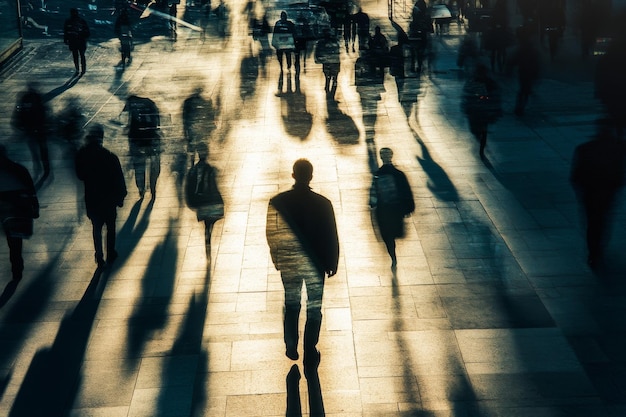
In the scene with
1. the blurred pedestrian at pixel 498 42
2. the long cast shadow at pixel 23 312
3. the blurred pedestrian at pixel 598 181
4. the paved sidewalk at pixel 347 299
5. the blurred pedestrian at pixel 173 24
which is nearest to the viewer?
the paved sidewalk at pixel 347 299

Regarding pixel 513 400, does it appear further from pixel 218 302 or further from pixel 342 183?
pixel 342 183

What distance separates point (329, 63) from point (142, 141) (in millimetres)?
7195

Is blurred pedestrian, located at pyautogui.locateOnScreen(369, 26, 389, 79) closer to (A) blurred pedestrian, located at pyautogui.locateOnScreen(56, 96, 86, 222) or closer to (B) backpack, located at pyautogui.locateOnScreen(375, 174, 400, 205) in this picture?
(A) blurred pedestrian, located at pyautogui.locateOnScreen(56, 96, 86, 222)

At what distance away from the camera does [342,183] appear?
12109mm

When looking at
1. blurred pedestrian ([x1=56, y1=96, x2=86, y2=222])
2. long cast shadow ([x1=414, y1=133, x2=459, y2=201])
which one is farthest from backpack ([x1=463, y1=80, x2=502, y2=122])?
blurred pedestrian ([x1=56, y1=96, x2=86, y2=222])

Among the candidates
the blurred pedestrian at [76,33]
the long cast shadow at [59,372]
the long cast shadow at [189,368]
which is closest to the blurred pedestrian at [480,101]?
the long cast shadow at [189,368]

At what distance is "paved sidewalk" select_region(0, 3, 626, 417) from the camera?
21.2 feet

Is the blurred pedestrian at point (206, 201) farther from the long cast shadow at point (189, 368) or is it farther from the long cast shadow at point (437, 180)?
the long cast shadow at point (437, 180)

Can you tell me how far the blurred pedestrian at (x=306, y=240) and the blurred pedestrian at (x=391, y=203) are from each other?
2.29 meters

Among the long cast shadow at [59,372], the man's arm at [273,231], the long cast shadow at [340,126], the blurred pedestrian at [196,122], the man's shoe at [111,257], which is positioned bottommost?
the long cast shadow at [59,372]

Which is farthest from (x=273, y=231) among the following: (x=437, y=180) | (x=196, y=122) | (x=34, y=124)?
(x=196, y=122)

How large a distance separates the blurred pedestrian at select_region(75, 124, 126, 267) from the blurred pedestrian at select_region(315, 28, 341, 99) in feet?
31.3

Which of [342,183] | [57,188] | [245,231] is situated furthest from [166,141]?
[245,231]

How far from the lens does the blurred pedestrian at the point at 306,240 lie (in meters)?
6.77
